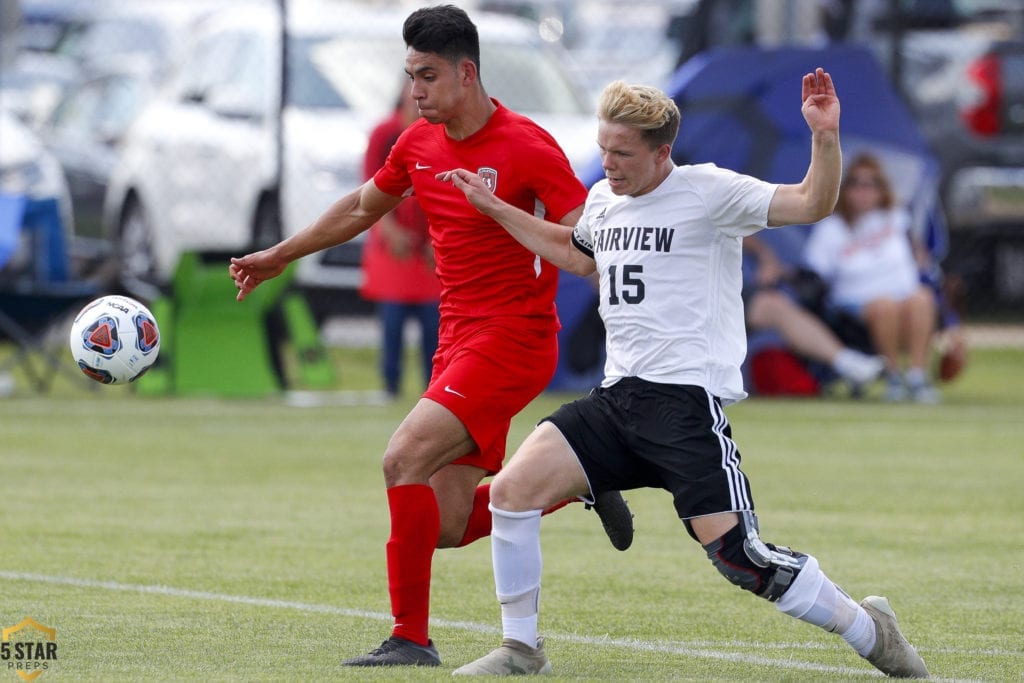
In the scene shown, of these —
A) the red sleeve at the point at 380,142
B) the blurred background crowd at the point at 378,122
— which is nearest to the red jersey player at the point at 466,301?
the red sleeve at the point at 380,142

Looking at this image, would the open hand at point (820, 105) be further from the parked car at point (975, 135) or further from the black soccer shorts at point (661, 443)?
the parked car at point (975, 135)

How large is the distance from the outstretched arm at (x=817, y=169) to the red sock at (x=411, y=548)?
4.25ft

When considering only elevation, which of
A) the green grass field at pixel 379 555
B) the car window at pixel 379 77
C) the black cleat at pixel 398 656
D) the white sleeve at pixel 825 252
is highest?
the car window at pixel 379 77

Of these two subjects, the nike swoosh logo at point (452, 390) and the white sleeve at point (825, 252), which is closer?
the nike swoosh logo at point (452, 390)

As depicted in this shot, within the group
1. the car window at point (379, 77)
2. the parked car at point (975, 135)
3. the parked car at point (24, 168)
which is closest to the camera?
the parked car at point (24, 168)

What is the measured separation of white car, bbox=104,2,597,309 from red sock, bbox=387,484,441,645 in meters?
9.15

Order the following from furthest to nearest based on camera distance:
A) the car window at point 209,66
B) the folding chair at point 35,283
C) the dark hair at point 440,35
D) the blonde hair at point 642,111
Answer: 1. the car window at point 209,66
2. the folding chair at point 35,283
3. the dark hair at point 440,35
4. the blonde hair at point 642,111

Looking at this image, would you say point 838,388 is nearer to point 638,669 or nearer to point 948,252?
point 948,252

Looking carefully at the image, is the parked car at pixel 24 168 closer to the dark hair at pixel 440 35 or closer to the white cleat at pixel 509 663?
the dark hair at pixel 440 35

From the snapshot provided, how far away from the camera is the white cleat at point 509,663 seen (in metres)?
5.80

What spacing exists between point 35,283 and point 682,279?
31.5 feet

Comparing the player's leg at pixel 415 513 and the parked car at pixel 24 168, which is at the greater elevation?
the parked car at pixel 24 168

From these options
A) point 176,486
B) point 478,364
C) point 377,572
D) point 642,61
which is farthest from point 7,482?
point 642,61

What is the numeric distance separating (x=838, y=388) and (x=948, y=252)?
2821 millimetres
